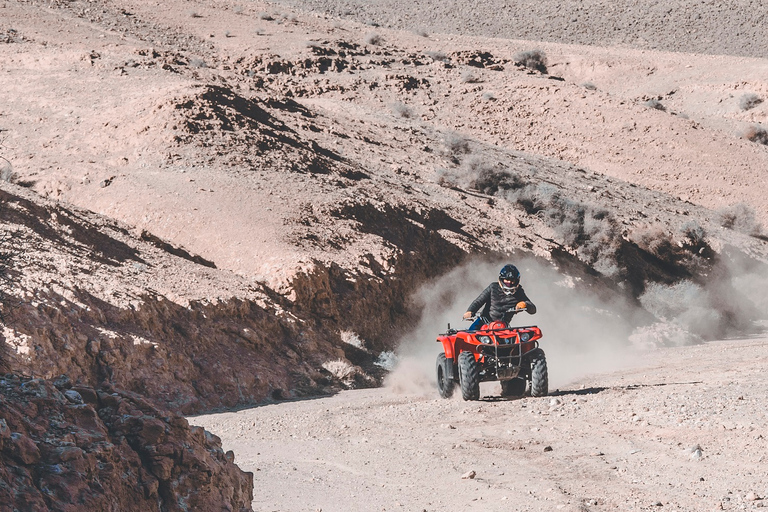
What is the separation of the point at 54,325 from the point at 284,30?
34482mm

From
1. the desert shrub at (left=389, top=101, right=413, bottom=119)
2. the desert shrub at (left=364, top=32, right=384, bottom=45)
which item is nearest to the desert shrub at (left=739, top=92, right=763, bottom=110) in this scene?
the desert shrub at (left=389, top=101, right=413, bottom=119)

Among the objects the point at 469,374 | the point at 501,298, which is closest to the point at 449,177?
the point at 501,298

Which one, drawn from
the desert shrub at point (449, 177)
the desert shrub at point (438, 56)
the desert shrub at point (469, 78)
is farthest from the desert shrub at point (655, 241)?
the desert shrub at point (438, 56)

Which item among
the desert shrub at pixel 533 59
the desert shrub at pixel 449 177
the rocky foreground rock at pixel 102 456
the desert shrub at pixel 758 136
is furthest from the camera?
the desert shrub at pixel 533 59

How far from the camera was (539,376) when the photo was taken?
44.4 ft

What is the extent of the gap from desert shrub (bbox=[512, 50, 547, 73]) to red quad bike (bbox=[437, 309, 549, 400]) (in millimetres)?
36500

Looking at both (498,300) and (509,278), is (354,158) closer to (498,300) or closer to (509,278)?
(498,300)

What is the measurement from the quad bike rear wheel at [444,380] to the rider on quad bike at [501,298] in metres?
0.70

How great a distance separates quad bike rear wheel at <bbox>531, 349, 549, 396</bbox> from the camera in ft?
44.4

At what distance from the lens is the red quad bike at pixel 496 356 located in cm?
1347

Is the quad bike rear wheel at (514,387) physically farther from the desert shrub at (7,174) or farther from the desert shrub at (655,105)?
the desert shrub at (655,105)

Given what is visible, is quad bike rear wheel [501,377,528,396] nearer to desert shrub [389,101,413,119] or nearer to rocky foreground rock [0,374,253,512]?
rocky foreground rock [0,374,253,512]

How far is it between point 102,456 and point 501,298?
28.9 ft

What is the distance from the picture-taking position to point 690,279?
28.0 m
